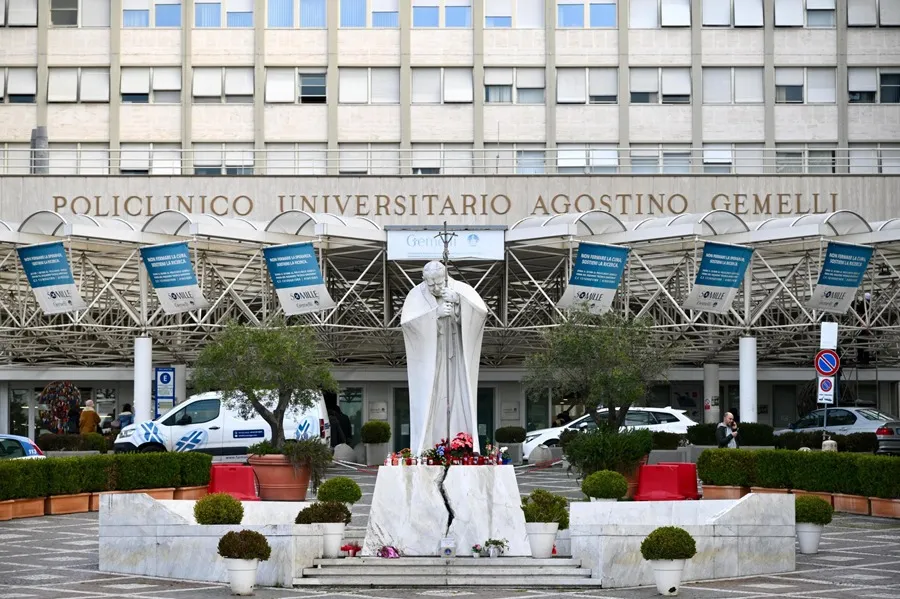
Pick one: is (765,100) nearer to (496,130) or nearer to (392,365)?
(496,130)

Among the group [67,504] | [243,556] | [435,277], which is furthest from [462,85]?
[243,556]

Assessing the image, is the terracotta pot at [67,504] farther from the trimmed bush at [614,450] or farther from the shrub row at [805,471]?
the shrub row at [805,471]

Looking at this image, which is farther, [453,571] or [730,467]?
[730,467]

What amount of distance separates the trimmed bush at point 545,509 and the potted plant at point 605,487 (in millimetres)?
3426

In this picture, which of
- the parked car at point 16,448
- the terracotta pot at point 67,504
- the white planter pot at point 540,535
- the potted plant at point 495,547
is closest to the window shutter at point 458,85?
the parked car at point 16,448

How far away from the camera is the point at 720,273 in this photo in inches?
1262

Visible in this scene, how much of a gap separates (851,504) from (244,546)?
11851 millimetres

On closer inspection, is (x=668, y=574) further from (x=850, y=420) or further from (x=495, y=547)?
(x=850, y=420)

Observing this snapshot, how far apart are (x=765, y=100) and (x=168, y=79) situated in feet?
63.3

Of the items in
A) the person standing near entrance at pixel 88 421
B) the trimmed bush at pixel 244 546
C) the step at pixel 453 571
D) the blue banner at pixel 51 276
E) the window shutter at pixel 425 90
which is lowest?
the step at pixel 453 571

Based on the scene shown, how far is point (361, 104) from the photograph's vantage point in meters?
47.8

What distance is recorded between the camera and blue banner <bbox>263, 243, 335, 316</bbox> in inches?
1273

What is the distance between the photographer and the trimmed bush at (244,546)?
1478 cm

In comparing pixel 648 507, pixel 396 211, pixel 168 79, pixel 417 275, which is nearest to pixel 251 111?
pixel 168 79
